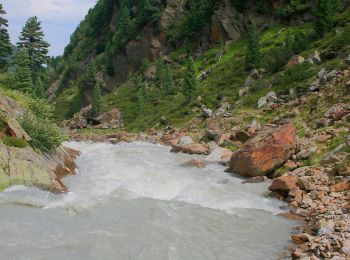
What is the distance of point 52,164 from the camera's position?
26094mm

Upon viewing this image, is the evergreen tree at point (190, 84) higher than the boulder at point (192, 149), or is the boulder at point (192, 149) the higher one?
the evergreen tree at point (190, 84)

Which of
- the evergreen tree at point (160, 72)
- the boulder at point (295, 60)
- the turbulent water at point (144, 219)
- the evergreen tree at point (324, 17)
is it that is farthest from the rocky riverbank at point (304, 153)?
the evergreen tree at point (160, 72)

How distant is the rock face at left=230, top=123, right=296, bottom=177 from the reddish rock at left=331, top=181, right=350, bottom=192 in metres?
6.31

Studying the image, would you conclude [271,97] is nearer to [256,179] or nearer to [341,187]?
[256,179]

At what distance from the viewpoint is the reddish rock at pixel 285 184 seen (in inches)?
867

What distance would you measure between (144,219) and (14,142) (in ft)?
32.2

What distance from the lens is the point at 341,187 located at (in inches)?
805

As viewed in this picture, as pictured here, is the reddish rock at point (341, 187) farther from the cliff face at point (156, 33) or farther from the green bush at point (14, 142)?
the cliff face at point (156, 33)

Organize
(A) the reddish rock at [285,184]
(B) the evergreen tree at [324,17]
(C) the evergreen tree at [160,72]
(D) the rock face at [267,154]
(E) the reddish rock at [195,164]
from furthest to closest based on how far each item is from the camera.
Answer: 1. (C) the evergreen tree at [160,72]
2. (B) the evergreen tree at [324,17]
3. (E) the reddish rock at [195,164]
4. (D) the rock face at [267,154]
5. (A) the reddish rock at [285,184]

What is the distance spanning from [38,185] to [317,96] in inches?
1102

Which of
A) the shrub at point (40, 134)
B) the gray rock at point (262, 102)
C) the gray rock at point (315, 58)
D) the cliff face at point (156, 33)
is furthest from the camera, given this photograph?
the cliff face at point (156, 33)

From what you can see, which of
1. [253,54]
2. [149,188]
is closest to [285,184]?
[149,188]

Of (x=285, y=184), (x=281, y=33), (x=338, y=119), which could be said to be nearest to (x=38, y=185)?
(x=285, y=184)

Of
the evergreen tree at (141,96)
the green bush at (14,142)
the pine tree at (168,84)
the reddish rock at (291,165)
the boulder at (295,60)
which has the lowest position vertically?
the reddish rock at (291,165)
